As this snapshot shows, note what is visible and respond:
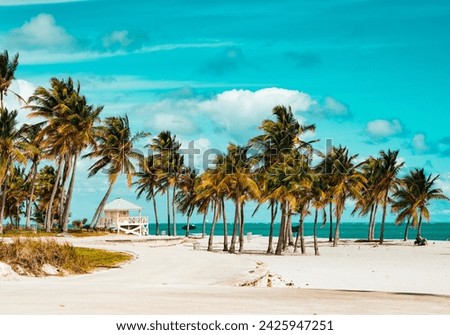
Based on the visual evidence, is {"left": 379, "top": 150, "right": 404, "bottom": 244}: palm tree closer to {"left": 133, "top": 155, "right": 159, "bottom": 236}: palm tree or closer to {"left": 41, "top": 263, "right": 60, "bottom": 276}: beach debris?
{"left": 133, "top": 155, "right": 159, "bottom": 236}: palm tree

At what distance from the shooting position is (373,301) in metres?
11.0

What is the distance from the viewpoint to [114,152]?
57094 millimetres

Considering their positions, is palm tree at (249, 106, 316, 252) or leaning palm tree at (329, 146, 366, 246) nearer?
palm tree at (249, 106, 316, 252)

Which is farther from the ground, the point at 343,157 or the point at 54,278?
the point at 343,157

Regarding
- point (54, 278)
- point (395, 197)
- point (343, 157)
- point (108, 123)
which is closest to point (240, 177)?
point (343, 157)

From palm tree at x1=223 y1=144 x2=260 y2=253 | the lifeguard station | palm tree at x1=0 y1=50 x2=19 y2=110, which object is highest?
palm tree at x1=0 y1=50 x2=19 y2=110

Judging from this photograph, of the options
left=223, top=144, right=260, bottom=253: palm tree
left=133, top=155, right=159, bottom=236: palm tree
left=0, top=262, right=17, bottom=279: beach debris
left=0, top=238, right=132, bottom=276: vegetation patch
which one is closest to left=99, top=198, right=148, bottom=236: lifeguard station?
left=133, top=155, right=159, bottom=236: palm tree

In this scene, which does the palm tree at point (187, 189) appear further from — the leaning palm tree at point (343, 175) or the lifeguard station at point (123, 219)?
the leaning palm tree at point (343, 175)

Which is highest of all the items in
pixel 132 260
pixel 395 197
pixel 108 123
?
pixel 108 123

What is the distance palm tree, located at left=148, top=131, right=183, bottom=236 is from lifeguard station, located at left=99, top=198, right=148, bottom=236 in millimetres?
3900

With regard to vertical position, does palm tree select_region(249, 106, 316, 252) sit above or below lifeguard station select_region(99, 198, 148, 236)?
above

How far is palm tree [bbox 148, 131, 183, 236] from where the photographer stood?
6900cm
